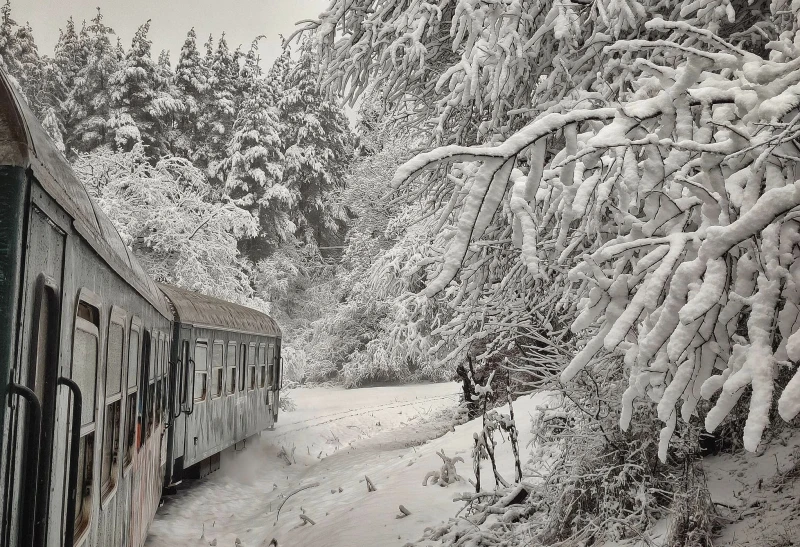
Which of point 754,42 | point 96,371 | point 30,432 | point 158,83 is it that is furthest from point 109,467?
point 158,83

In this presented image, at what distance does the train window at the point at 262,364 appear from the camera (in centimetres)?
1334

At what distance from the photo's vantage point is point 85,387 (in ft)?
9.15

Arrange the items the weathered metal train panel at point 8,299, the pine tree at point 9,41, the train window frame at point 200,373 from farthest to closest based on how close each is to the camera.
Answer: the pine tree at point 9,41 < the train window frame at point 200,373 < the weathered metal train panel at point 8,299

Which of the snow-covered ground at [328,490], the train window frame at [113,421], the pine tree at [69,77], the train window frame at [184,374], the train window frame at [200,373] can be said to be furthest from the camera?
the pine tree at [69,77]

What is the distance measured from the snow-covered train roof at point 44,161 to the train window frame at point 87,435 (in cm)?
24

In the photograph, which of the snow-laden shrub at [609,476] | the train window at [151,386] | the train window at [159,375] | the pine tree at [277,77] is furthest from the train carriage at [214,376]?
the pine tree at [277,77]

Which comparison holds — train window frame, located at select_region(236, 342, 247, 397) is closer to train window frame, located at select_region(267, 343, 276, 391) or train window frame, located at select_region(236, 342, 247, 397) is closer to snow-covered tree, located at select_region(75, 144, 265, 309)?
train window frame, located at select_region(267, 343, 276, 391)

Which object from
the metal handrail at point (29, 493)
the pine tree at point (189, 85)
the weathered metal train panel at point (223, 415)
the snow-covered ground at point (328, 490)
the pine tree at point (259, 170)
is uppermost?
the pine tree at point (189, 85)

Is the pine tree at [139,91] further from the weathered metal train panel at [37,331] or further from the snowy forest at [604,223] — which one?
the weathered metal train panel at [37,331]

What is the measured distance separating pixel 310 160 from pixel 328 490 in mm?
24514

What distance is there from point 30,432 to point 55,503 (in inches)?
19.3

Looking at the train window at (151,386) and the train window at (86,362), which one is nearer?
the train window at (86,362)

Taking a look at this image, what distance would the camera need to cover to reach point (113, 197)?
16.6 meters

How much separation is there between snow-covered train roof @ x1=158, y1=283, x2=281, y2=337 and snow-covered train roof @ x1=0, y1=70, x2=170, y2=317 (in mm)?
5078
